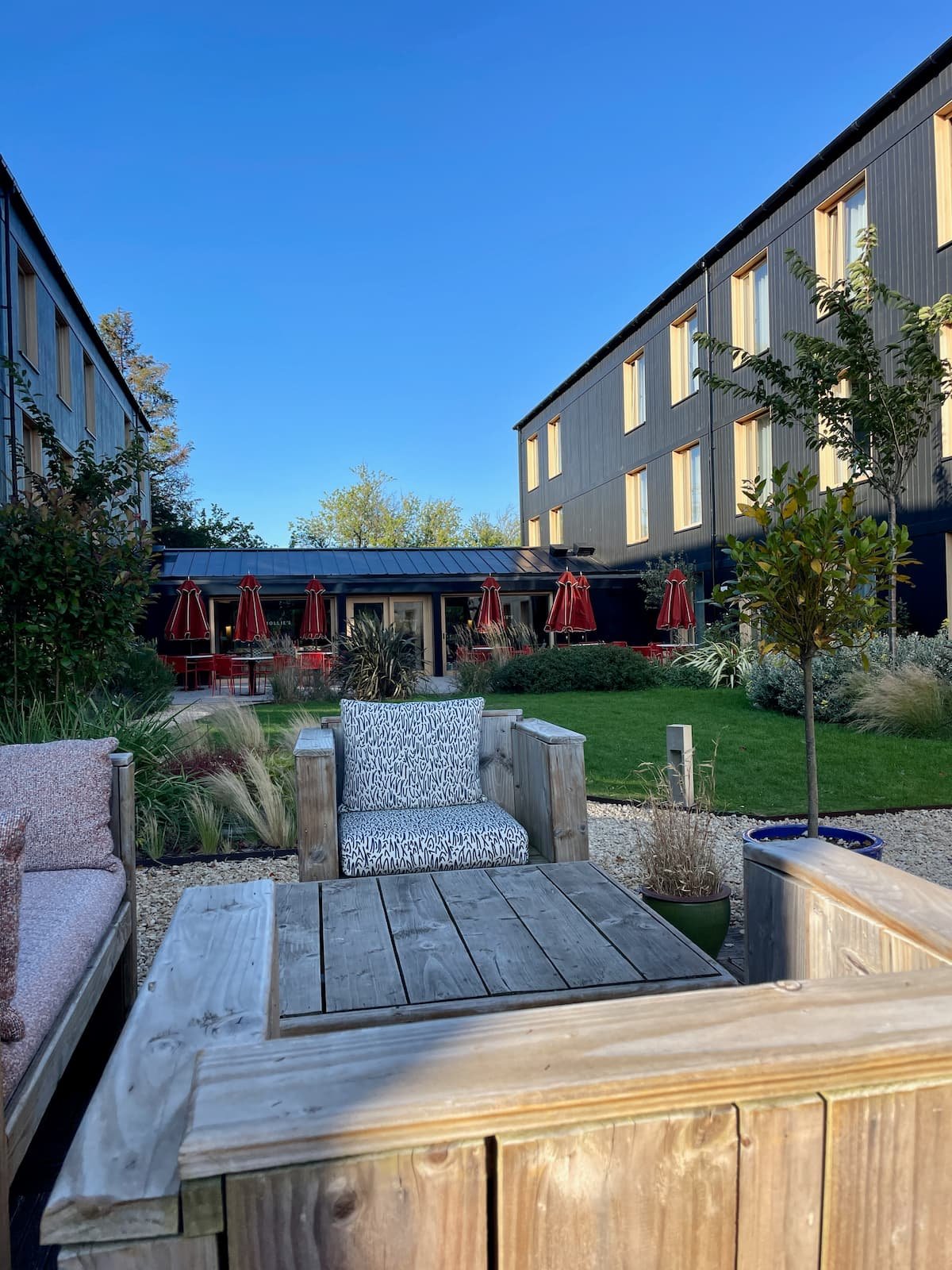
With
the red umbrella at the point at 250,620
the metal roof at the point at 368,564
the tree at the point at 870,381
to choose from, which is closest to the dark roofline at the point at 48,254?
the metal roof at the point at 368,564

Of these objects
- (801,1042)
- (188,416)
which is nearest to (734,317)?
(801,1042)

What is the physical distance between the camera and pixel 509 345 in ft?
122

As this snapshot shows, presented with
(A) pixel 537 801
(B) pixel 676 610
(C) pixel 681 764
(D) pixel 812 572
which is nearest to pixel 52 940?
(A) pixel 537 801

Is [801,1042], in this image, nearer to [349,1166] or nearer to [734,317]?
[349,1166]

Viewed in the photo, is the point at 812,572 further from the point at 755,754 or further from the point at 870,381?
the point at 870,381

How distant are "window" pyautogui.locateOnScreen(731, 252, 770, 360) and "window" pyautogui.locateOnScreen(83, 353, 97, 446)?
12447mm

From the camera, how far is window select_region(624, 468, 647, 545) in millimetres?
19906

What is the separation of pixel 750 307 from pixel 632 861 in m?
13.8

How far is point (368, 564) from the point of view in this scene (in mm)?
19562

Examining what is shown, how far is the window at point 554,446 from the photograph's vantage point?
24234 mm

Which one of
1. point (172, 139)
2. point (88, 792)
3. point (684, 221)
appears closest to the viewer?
point (88, 792)

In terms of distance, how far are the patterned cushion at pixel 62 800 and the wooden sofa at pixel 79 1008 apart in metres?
0.09

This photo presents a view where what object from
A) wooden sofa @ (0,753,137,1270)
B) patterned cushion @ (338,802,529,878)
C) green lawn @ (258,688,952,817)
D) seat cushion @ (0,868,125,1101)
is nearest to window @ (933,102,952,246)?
green lawn @ (258,688,952,817)

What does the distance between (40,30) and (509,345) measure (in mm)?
25850
